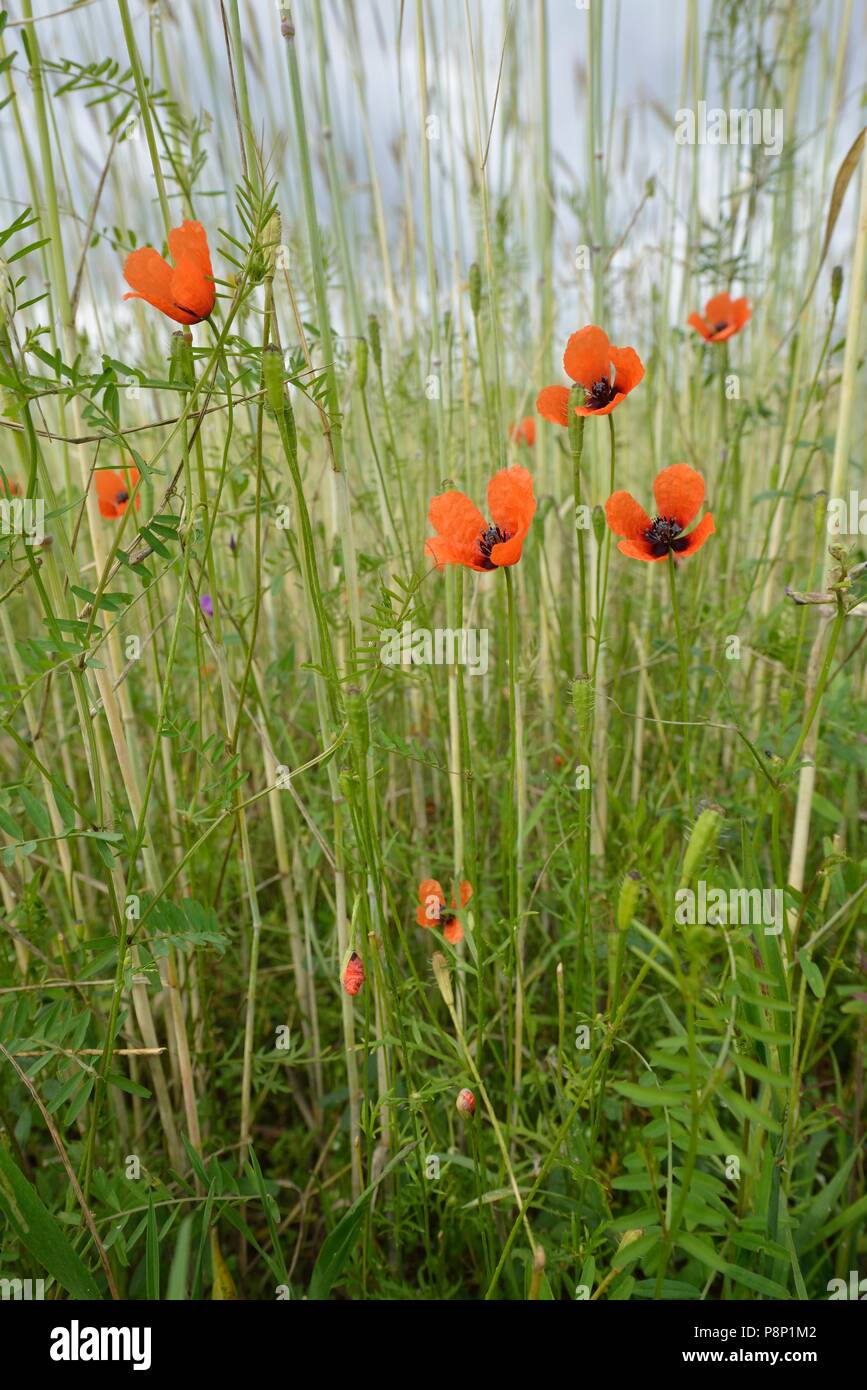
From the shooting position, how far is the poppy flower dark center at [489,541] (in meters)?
0.57

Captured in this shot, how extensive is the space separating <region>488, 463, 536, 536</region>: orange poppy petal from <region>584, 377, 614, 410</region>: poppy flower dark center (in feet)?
0.35

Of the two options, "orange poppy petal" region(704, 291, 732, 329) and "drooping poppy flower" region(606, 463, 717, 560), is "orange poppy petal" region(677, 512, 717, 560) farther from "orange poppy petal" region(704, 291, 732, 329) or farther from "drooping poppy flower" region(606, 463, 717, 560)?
"orange poppy petal" region(704, 291, 732, 329)

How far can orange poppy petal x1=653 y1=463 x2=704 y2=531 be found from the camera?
597 mm

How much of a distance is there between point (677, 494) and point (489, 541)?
148mm

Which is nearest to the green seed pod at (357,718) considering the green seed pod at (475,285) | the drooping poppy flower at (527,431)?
the green seed pod at (475,285)

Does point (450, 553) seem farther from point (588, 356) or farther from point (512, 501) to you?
point (588, 356)

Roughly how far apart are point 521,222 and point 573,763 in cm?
104

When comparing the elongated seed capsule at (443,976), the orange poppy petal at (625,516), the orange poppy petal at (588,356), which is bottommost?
the elongated seed capsule at (443,976)

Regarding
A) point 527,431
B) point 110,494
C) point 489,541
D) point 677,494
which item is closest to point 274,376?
point 489,541

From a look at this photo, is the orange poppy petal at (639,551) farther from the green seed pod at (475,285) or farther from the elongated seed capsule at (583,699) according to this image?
the green seed pod at (475,285)

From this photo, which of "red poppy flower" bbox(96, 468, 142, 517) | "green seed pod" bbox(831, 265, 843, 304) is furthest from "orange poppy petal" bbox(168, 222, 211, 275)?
"green seed pod" bbox(831, 265, 843, 304)

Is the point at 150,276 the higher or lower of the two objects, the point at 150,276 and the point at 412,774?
the higher

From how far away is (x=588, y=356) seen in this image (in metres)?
0.60
